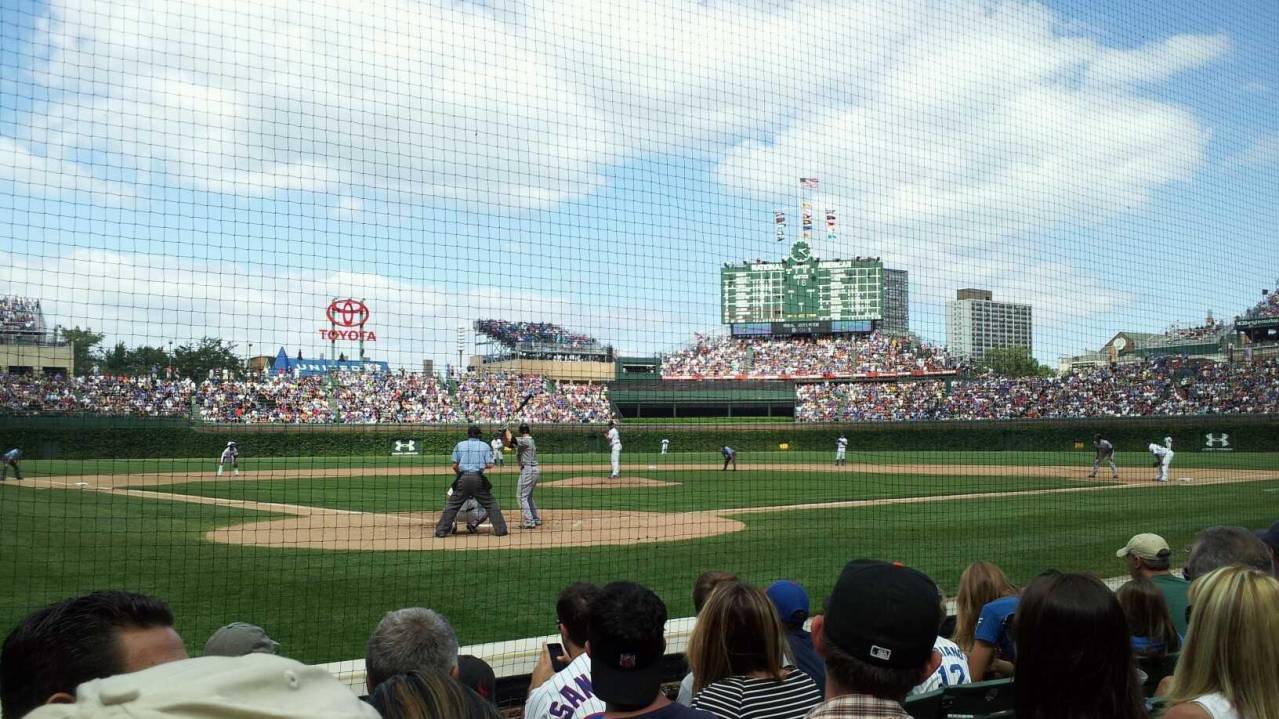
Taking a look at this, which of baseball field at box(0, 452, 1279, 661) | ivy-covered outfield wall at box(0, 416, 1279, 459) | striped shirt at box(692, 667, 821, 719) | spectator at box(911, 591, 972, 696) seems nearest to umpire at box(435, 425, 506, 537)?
baseball field at box(0, 452, 1279, 661)

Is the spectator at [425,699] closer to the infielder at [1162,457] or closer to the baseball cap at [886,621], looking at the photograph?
the baseball cap at [886,621]

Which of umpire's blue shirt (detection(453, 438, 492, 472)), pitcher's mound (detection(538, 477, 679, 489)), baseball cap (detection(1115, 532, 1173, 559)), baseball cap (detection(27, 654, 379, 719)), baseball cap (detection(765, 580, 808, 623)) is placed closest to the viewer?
baseball cap (detection(27, 654, 379, 719))

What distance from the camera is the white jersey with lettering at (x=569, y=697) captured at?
12.5ft

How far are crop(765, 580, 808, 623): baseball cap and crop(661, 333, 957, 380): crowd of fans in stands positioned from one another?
42.3 meters

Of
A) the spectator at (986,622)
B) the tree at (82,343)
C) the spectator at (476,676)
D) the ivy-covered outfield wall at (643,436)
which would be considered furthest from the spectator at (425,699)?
the ivy-covered outfield wall at (643,436)

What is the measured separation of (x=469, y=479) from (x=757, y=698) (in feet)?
37.2

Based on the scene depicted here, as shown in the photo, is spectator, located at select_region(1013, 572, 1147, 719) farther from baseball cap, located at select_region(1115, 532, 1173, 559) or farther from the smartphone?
baseball cap, located at select_region(1115, 532, 1173, 559)

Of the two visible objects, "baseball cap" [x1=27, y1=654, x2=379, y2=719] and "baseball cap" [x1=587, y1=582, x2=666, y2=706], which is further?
"baseball cap" [x1=587, y1=582, x2=666, y2=706]

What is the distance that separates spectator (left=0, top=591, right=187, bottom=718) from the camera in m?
2.09

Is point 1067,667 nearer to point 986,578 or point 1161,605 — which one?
point 1161,605

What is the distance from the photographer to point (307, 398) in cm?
3156

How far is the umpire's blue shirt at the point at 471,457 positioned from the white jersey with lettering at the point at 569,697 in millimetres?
10394

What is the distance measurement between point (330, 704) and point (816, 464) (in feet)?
112

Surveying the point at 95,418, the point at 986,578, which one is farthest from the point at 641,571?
the point at 95,418
